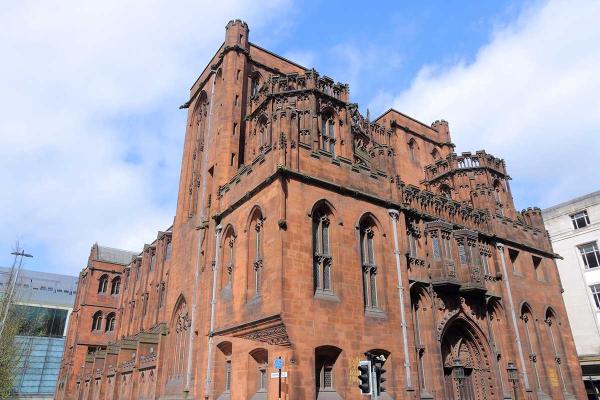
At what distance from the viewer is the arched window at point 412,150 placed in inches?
1437

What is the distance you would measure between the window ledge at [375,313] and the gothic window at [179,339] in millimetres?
11347

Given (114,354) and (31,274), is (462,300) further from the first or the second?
(31,274)

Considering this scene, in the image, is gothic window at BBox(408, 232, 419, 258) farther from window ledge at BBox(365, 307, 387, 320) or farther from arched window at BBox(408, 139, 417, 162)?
arched window at BBox(408, 139, 417, 162)

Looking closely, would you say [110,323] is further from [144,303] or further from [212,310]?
[212,310]

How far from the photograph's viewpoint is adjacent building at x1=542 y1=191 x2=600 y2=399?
38.1 meters

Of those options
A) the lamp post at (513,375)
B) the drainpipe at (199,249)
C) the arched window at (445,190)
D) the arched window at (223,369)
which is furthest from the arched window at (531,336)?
the drainpipe at (199,249)

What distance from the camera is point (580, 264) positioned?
4044 cm

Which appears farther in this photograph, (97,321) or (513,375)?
(97,321)

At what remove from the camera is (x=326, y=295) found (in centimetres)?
1786

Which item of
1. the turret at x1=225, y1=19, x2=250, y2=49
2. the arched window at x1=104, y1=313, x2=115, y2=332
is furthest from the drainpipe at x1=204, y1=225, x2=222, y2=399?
the arched window at x1=104, y1=313, x2=115, y2=332

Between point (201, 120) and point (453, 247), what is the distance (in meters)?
21.1

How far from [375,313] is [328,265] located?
9.60ft

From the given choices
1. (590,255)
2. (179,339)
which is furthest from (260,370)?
(590,255)

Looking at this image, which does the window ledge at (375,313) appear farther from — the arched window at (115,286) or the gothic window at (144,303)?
the arched window at (115,286)
